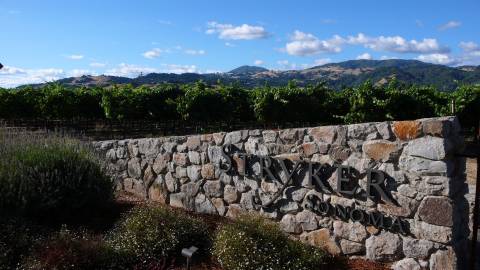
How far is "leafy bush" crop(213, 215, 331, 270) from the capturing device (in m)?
5.03

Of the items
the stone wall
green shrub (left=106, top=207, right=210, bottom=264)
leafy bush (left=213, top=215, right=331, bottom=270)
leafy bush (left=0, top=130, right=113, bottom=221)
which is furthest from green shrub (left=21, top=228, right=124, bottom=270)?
the stone wall

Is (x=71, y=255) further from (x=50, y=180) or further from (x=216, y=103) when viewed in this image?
(x=216, y=103)

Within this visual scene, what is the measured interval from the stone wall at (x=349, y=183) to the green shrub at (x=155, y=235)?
103 cm

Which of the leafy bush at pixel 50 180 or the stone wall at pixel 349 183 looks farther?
the leafy bush at pixel 50 180

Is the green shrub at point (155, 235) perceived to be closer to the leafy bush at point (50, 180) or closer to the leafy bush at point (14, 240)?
the leafy bush at point (14, 240)

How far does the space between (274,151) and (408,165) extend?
1.88 metres

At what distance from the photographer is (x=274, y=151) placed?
247 inches

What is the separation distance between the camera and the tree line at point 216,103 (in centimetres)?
1809

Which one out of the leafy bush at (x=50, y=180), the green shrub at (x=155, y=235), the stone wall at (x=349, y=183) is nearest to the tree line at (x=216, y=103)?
the stone wall at (x=349, y=183)

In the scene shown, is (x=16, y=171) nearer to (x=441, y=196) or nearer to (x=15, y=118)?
(x=441, y=196)

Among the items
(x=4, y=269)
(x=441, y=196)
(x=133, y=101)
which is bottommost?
(x=4, y=269)

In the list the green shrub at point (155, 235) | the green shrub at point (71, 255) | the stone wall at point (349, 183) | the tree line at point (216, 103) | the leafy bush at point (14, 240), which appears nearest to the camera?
the stone wall at point (349, 183)

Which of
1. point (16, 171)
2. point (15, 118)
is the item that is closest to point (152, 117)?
point (15, 118)

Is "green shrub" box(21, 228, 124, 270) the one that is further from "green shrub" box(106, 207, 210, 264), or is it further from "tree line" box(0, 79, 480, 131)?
"tree line" box(0, 79, 480, 131)
